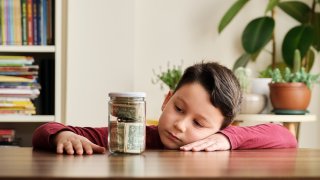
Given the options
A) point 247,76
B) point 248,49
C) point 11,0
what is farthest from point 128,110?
point 248,49

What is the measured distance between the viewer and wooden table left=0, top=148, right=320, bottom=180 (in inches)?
27.0

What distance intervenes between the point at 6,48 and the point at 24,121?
36 centimetres

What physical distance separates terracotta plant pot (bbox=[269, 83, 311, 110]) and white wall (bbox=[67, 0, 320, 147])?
0.67 metres

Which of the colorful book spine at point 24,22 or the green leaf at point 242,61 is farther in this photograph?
the green leaf at point 242,61

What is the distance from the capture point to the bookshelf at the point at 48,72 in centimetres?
272

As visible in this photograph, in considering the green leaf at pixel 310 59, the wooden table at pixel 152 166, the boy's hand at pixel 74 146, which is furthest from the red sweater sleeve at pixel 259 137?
the green leaf at pixel 310 59

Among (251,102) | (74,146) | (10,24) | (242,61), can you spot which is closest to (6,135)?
(10,24)

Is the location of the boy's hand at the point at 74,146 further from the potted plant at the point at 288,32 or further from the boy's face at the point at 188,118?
the potted plant at the point at 288,32

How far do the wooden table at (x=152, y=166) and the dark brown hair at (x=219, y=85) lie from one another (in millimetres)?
211

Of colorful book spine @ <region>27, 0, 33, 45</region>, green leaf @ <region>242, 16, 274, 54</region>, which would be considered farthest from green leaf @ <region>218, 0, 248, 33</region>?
colorful book spine @ <region>27, 0, 33, 45</region>

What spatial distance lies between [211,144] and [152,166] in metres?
0.36

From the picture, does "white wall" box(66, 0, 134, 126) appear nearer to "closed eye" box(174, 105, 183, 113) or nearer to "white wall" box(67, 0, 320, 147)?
"white wall" box(67, 0, 320, 147)

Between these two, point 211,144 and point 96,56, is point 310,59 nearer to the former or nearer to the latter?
point 96,56

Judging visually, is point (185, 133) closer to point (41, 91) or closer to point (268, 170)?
point (268, 170)
